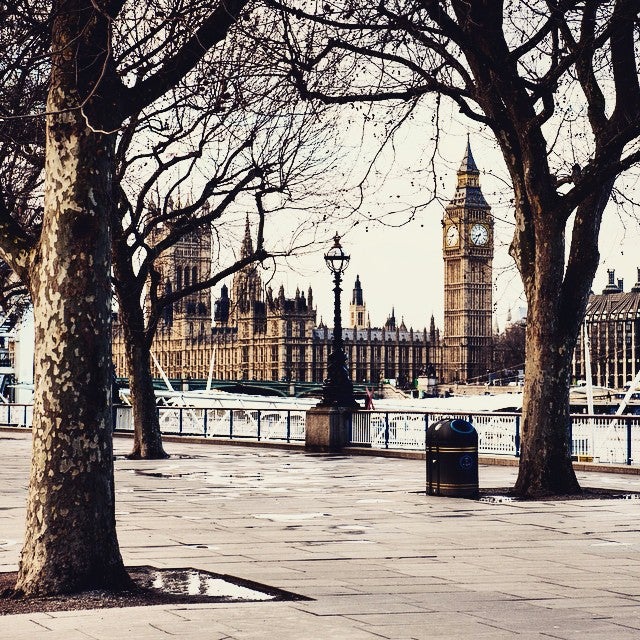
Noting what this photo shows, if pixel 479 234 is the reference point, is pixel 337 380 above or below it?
below

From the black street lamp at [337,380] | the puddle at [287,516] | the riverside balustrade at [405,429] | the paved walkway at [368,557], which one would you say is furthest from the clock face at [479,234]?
the puddle at [287,516]

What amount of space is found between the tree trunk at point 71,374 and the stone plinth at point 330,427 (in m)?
20.4

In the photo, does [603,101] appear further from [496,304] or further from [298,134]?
[298,134]

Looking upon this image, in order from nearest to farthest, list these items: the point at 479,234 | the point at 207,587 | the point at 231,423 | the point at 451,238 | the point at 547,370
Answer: the point at 207,587 < the point at 547,370 < the point at 231,423 < the point at 479,234 < the point at 451,238

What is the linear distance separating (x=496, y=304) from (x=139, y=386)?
27.5 feet

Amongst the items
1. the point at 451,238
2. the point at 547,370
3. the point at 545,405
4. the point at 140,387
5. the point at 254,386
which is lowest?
the point at 545,405

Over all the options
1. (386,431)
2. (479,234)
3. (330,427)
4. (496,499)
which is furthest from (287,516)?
(479,234)

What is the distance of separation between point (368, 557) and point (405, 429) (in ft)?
56.5

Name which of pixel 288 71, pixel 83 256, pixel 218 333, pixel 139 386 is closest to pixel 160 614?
pixel 83 256

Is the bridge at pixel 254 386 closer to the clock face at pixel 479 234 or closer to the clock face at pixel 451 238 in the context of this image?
the clock face at pixel 479 234

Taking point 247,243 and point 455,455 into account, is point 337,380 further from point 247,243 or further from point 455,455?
point 455,455

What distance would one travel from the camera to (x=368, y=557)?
10.9m

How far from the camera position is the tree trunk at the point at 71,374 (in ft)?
27.9

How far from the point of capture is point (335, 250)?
28.0 m
